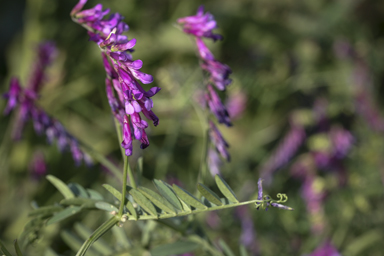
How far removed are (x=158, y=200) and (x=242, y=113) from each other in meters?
1.19

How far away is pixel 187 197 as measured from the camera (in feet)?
1.84

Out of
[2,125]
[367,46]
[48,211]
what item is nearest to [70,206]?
[48,211]

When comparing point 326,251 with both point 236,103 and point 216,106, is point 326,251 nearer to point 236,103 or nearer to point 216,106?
point 216,106

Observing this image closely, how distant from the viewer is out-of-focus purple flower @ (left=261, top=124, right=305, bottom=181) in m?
1.42

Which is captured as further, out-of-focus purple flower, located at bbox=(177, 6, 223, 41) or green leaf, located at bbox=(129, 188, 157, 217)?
out-of-focus purple flower, located at bbox=(177, 6, 223, 41)

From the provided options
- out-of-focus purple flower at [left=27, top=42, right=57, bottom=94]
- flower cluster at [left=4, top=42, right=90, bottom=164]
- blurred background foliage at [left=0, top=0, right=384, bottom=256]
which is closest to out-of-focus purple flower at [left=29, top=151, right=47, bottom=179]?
blurred background foliage at [left=0, top=0, right=384, bottom=256]

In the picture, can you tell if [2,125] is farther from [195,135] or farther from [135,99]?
[135,99]

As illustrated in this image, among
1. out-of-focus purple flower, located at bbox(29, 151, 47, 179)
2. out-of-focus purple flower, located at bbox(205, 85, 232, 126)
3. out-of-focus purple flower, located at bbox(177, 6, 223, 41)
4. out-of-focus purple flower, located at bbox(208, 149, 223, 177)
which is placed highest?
out-of-focus purple flower, located at bbox(177, 6, 223, 41)

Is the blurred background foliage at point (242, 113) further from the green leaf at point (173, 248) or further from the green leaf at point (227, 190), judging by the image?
the green leaf at point (227, 190)

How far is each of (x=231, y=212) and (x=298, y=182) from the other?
352 millimetres

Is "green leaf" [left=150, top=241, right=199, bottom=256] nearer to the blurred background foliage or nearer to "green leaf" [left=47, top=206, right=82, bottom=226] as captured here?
"green leaf" [left=47, top=206, right=82, bottom=226]

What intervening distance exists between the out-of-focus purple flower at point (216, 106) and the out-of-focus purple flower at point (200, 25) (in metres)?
0.09

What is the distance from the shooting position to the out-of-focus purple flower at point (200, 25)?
732 millimetres

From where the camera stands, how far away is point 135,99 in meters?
0.50
